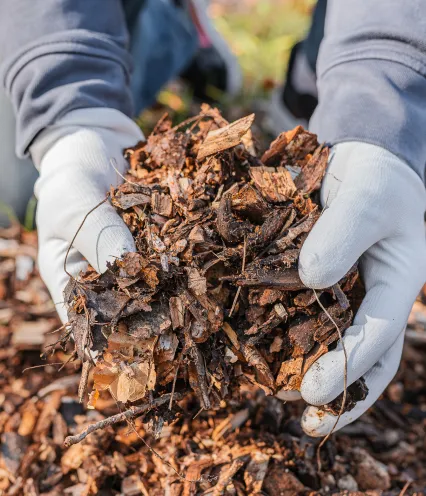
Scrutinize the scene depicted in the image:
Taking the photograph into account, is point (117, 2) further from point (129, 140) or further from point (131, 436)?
point (131, 436)

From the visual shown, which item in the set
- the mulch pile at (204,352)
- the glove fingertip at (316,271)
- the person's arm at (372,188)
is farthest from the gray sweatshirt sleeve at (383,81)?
the glove fingertip at (316,271)

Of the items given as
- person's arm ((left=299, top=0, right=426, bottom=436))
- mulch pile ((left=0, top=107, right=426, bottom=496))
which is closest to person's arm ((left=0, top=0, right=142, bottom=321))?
mulch pile ((left=0, top=107, right=426, bottom=496))

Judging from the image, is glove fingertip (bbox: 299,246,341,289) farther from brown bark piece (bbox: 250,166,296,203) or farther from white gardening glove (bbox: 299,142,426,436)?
brown bark piece (bbox: 250,166,296,203)

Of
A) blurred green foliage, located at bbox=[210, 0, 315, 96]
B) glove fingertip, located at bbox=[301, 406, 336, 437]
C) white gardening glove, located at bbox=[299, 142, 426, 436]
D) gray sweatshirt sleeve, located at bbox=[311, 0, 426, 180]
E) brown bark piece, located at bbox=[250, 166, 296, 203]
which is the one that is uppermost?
gray sweatshirt sleeve, located at bbox=[311, 0, 426, 180]

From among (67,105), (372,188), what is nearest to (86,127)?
(67,105)

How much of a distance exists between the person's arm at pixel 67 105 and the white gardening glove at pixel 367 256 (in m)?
0.86

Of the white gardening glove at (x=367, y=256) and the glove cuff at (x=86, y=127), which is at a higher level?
the glove cuff at (x=86, y=127)

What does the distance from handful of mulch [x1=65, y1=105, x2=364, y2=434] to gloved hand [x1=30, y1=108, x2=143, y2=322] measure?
9cm

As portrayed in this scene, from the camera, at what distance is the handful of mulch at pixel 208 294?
66.9 inches

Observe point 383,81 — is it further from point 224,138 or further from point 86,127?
point 86,127

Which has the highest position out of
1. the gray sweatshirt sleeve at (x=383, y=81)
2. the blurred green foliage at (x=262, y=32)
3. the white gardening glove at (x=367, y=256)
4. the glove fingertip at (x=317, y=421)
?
the gray sweatshirt sleeve at (x=383, y=81)

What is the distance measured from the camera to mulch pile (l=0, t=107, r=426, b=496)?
67.4 inches

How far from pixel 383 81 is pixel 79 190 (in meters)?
1.34

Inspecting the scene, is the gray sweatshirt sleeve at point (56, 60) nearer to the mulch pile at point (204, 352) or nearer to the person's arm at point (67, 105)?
the person's arm at point (67, 105)
